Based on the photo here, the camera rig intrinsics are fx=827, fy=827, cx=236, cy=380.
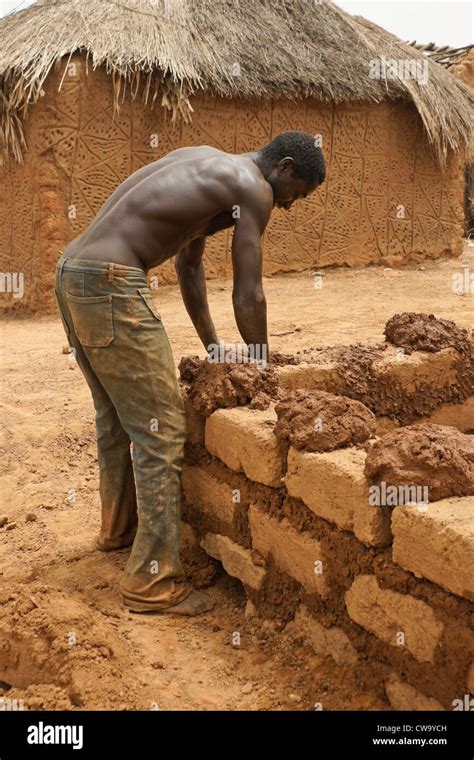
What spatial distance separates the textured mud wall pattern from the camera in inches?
318

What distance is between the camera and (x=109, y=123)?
8.17 meters

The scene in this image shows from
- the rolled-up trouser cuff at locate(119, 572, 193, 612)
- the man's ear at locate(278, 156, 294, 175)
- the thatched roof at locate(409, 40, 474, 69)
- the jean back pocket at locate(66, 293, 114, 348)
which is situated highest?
the thatched roof at locate(409, 40, 474, 69)

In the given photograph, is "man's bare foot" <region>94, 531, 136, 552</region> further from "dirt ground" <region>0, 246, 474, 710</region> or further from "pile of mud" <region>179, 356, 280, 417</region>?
"pile of mud" <region>179, 356, 280, 417</region>

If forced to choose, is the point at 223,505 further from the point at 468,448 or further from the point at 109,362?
the point at 468,448

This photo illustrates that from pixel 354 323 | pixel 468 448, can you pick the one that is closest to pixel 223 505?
pixel 468 448

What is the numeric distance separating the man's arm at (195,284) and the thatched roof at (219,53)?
4703 millimetres

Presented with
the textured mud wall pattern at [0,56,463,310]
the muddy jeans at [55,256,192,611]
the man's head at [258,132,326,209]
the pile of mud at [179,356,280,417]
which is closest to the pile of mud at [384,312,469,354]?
the pile of mud at [179,356,280,417]

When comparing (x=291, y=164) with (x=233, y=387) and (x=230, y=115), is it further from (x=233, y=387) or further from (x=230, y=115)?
(x=230, y=115)

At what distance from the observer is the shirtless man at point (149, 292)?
3199mm

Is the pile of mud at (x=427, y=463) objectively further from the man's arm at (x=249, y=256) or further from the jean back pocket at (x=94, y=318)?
the jean back pocket at (x=94, y=318)

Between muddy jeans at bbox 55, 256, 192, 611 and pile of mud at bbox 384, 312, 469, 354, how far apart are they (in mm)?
1350

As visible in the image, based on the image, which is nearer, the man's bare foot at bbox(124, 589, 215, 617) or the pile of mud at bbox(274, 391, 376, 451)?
the pile of mud at bbox(274, 391, 376, 451)

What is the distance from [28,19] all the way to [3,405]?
16.2 feet

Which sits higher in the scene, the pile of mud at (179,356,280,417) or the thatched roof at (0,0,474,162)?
the thatched roof at (0,0,474,162)
